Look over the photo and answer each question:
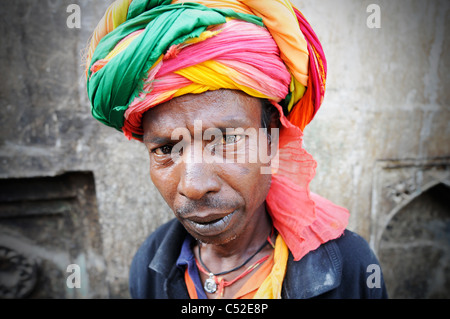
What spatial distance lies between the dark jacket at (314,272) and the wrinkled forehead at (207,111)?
67cm

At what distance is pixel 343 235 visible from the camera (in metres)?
1.31

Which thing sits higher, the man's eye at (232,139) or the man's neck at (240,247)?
the man's eye at (232,139)

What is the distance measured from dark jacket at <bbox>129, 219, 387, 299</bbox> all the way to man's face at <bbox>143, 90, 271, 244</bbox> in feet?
1.25

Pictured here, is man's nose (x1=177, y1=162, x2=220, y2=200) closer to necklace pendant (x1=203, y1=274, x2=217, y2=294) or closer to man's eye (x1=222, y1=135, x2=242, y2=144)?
man's eye (x1=222, y1=135, x2=242, y2=144)

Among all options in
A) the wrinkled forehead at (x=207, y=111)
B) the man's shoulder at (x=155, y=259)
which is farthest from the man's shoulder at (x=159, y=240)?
the wrinkled forehead at (x=207, y=111)

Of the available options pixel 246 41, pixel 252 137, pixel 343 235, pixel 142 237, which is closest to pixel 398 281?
pixel 343 235

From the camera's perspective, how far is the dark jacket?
3.84 ft

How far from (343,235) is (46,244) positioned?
232 cm

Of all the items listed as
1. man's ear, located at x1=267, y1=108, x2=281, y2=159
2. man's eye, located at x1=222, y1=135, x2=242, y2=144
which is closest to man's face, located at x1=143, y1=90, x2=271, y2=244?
man's eye, located at x1=222, y1=135, x2=242, y2=144

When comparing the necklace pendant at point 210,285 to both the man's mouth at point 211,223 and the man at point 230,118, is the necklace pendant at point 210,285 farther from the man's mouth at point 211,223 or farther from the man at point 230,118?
the man's mouth at point 211,223

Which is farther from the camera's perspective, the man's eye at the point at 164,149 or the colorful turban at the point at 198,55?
the man's eye at the point at 164,149

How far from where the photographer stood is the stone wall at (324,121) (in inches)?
76.7

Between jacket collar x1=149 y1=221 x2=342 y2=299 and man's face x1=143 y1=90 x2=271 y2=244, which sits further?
jacket collar x1=149 y1=221 x2=342 y2=299

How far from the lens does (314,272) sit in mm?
1181
